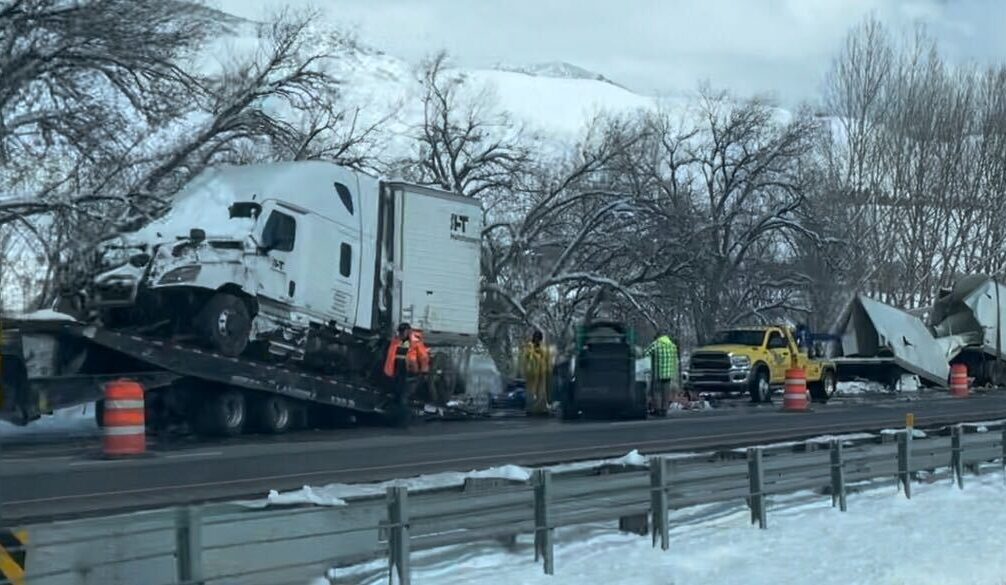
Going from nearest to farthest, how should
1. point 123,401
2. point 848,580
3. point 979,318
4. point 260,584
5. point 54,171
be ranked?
1. point 260,584
2. point 848,580
3. point 123,401
4. point 54,171
5. point 979,318

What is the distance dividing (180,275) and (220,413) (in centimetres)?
230

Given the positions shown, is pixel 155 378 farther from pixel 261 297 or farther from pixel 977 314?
pixel 977 314

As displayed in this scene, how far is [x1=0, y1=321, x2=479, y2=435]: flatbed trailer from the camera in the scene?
20.1 metres

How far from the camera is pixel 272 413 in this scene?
23.6 m

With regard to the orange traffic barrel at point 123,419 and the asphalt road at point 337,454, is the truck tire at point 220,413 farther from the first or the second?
the orange traffic barrel at point 123,419

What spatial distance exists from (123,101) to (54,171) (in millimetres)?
1811

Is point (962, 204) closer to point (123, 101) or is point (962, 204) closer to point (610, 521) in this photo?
point (123, 101)

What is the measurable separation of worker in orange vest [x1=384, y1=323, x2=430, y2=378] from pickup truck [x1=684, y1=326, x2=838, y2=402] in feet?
44.1

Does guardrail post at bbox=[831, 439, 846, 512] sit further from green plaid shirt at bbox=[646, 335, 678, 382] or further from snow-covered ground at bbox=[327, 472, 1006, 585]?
green plaid shirt at bbox=[646, 335, 678, 382]

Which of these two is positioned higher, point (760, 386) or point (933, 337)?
point (933, 337)

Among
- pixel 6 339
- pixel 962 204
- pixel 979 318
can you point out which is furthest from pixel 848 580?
pixel 962 204

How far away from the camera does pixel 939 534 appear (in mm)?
14000

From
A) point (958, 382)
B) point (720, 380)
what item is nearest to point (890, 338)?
point (958, 382)

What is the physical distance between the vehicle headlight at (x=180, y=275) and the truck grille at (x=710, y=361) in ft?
59.3
